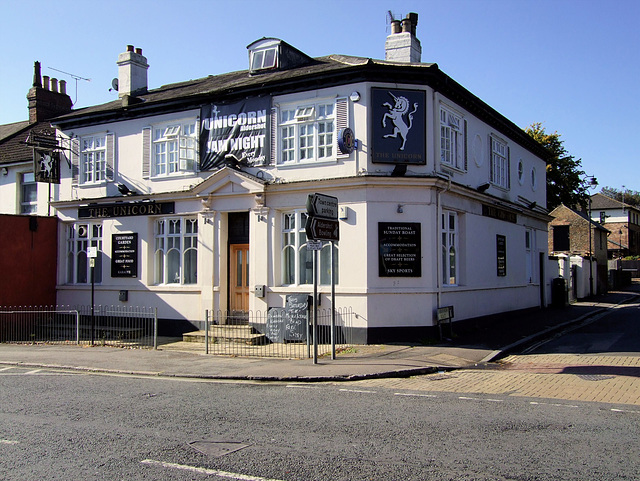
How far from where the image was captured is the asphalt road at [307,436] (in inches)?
221

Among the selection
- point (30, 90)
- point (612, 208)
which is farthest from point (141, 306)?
point (612, 208)

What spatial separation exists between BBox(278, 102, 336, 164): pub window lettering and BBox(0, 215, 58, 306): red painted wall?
9639 millimetres

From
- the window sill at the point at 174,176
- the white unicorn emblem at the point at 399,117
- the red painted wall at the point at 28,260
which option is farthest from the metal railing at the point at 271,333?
the red painted wall at the point at 28,260

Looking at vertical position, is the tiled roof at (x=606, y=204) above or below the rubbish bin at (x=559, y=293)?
above

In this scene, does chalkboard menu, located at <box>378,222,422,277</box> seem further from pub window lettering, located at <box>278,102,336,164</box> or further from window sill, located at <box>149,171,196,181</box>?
window sill, located at <box>149,171,196,181</box>

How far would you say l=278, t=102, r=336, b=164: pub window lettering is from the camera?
16250 mm

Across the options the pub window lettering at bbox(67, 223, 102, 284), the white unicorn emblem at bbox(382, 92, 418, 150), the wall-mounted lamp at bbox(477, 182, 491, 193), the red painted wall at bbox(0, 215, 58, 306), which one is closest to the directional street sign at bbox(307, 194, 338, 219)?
the white unicorn emblem at bbox(382, 92, 418, 150)

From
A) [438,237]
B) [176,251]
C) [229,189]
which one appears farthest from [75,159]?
[438,237]

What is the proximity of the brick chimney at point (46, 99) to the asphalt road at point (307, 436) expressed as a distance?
1952cm

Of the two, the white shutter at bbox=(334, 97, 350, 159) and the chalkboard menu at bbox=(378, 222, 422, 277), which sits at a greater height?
the white shutter at bbox=(334, 97, 350, 159)

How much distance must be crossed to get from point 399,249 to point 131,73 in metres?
12.7

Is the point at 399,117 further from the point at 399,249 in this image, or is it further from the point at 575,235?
the point at 575,235

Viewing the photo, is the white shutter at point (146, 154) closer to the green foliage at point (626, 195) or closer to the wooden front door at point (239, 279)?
the wooden front door at point (239, 279)

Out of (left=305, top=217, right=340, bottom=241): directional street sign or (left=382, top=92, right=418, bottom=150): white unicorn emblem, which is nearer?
(left=305, top=217, right=340, bottom=241): directional street sign
